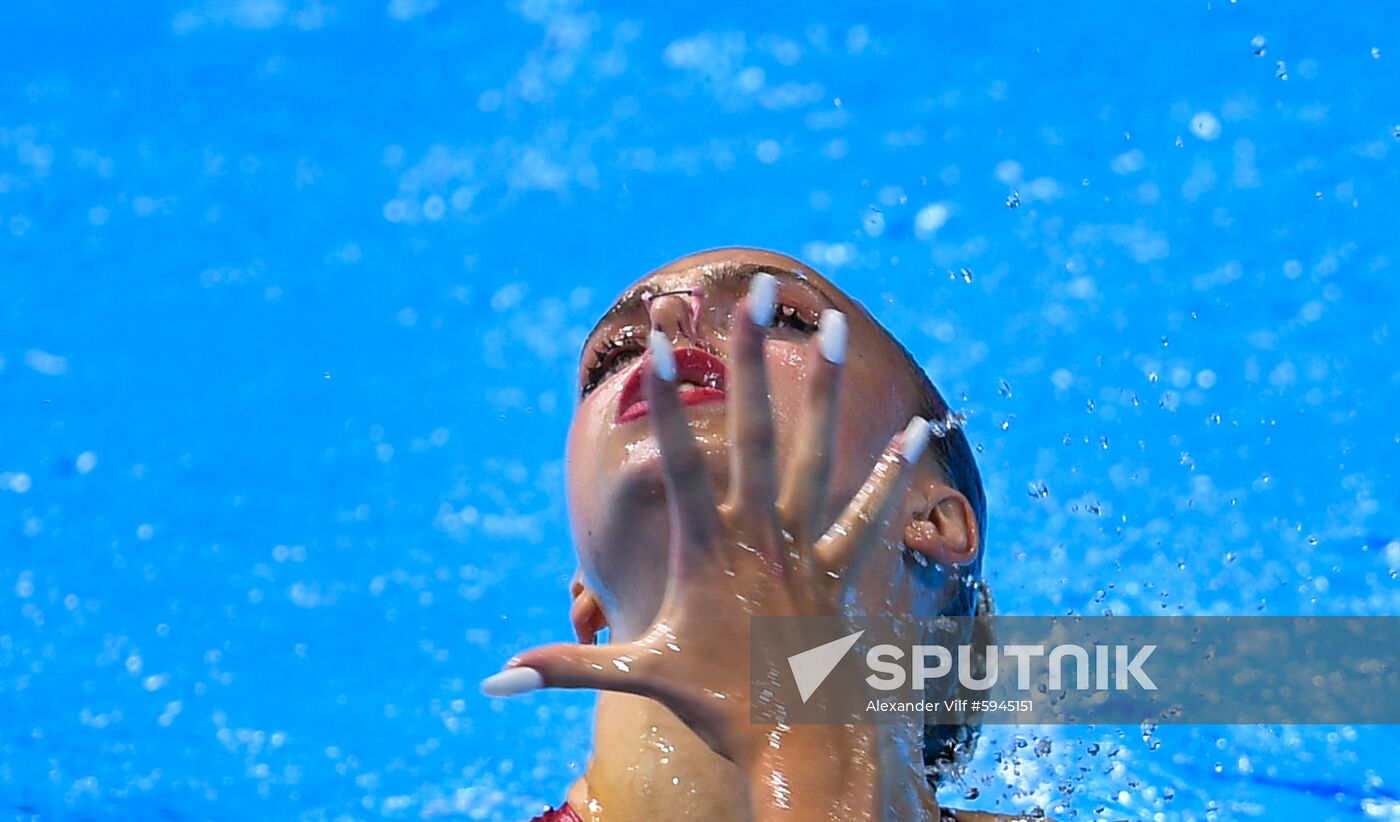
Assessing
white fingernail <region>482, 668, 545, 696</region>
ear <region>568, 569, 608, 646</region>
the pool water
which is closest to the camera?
white fingernail <region>482, 668, 545, 696</region>

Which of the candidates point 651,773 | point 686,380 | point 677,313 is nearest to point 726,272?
point 677,313

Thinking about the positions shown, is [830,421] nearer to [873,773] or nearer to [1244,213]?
[873,773]

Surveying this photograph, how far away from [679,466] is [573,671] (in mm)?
163

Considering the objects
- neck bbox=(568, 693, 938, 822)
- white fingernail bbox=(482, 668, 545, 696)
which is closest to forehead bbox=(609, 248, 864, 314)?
neck bbox=(568, 693, 938, 822)

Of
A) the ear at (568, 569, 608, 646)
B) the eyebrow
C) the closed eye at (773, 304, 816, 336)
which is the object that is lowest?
the ear at (568, 569, 608, 646)

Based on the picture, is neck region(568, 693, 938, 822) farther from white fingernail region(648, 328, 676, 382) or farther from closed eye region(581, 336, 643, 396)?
white fingernail region(648, 328, 676, 382)

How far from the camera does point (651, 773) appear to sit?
1.62 meters

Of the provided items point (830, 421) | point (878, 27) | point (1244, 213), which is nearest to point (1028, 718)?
point (1244, 213)

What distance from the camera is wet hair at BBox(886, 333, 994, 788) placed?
1.79 meters

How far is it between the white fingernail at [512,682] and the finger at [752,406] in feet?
0.70

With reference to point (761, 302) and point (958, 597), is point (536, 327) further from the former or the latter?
point (761, 302)

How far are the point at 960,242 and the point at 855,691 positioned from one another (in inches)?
89.4

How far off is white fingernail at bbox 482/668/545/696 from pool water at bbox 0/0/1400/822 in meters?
1.58

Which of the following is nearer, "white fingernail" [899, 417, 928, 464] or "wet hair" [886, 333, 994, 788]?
"white fingernail" [899, 417, 928, 464]
